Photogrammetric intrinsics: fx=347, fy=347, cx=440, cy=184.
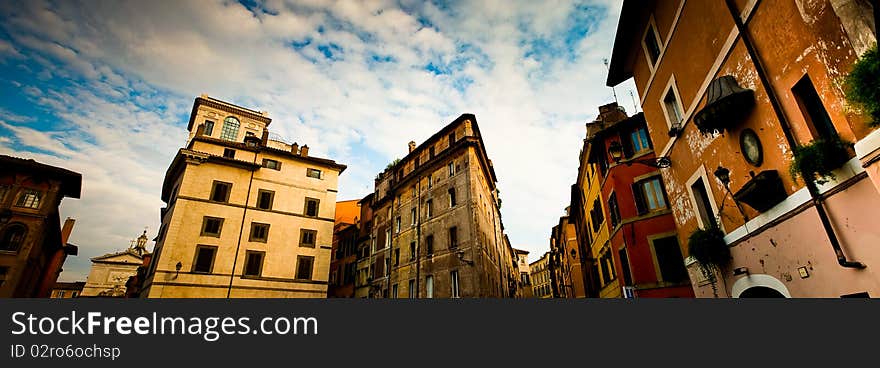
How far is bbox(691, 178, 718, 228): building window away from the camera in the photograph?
9883 millimetres

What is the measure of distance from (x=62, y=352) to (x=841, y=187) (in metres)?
9.95

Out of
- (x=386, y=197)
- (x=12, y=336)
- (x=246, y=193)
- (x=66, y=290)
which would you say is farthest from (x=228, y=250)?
(x=66, y=290)

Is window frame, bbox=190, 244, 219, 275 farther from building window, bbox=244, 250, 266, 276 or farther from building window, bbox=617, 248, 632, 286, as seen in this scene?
building window, bbox=617, 248, 632, 286

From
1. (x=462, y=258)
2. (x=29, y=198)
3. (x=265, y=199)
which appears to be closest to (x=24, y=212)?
(x=29, y=198)

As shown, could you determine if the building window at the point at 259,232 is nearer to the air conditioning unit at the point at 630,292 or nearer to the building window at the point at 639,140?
the air conditioning unit at the point at 630,292

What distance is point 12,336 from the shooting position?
10.2 feet

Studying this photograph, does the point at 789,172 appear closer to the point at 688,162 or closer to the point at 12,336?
the point at 688,162

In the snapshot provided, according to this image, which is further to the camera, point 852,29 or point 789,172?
point 789,172

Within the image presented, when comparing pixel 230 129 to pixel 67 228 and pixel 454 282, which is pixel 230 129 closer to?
pixel 67 228

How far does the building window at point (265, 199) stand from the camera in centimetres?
3105

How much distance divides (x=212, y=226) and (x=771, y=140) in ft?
109

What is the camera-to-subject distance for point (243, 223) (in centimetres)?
2955

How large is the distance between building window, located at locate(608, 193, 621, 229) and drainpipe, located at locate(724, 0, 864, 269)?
9964mm

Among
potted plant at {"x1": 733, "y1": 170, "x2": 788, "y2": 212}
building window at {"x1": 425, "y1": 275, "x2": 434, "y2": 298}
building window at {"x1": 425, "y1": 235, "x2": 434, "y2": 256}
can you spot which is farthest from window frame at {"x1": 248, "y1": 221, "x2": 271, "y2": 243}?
potted plant at {"x1": 733, "y1": 170, "x2": 788, "y2": 212}
